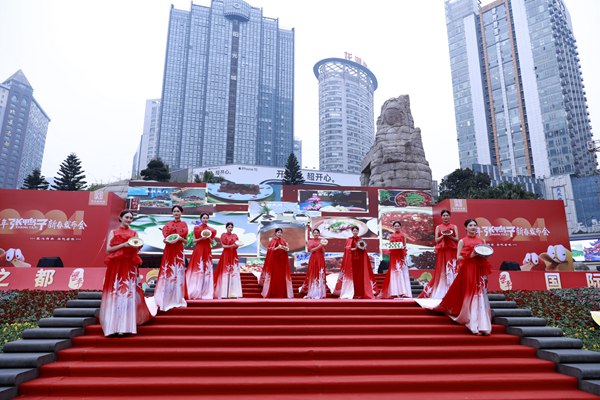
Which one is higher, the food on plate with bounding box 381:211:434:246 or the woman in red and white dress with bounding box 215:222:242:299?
the food on plate with bounding box 381:211:434:246

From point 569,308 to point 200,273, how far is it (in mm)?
7292

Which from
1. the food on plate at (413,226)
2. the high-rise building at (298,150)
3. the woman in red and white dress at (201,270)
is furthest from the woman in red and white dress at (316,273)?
the high-rise building at (298,150)

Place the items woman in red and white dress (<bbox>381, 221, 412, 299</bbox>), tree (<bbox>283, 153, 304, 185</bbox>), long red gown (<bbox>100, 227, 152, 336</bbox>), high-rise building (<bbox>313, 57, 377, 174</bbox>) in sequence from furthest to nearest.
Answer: high-rise building (<bbox>313, 57, 377, 174</bbox>)
tree (<bbox>283, 153, 304, 185</bbox>)
woman in red and white dress (<bbox>381, 221, 412, 299</bbox>)
long red gown (<bbox>100, 227, 152, 336</bbox>)

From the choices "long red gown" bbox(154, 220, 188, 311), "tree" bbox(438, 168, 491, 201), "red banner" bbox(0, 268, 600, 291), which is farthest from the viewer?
"tree" bbox(438, 168, 491, 201)

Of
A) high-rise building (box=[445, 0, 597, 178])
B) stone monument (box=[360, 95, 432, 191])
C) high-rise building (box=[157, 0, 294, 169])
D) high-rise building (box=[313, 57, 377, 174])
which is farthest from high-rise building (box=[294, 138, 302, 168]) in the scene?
stone monument (box=[360, 95, 432, 191])

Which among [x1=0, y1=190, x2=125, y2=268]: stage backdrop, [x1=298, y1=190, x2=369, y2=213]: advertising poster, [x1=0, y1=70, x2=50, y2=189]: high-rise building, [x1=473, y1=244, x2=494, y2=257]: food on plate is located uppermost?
[x1=0, y1=70, x2=50, y2=189]: high-rise building

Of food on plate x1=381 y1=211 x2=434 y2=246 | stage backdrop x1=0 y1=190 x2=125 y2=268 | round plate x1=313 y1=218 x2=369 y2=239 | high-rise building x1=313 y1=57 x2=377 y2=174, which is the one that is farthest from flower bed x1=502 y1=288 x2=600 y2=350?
high-rise building x1=313 y1=57 x2=377 y2=174

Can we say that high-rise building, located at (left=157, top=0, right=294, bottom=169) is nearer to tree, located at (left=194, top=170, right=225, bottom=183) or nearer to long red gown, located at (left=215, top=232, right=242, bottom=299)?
tree, located at (left=194, top=170, right=225, bottom=183)

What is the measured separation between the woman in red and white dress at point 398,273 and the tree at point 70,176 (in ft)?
93.2

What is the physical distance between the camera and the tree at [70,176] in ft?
91.0

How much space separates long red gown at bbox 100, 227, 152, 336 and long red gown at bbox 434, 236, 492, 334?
3925 millimetres

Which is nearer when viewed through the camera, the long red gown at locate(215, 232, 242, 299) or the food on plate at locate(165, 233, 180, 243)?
the food on plate at locate(165, 233, 180, 243)

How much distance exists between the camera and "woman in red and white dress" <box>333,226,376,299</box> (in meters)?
6.53

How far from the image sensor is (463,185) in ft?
107
